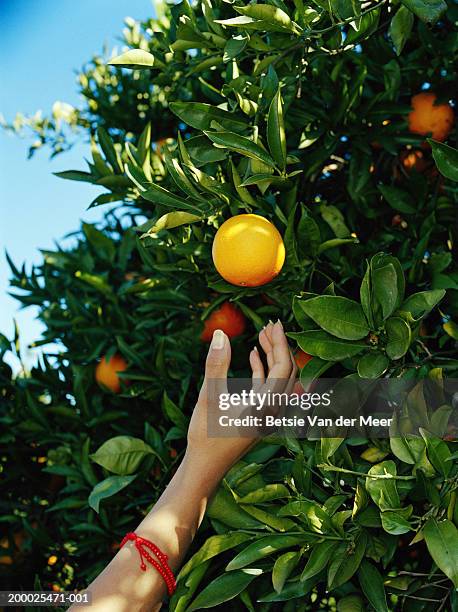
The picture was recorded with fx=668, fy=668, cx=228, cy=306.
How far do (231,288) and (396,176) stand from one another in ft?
1.65

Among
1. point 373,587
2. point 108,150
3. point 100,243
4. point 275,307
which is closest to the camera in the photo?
point 373,587

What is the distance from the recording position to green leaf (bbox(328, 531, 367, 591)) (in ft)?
3.32

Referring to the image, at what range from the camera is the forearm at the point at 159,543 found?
103 centimetres

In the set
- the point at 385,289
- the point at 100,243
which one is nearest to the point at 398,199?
the point at 385,289

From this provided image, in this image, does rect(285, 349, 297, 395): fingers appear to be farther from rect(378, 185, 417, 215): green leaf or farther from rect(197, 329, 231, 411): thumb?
rect(378, 185, 417, 215): green leaf

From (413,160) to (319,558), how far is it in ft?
3.08

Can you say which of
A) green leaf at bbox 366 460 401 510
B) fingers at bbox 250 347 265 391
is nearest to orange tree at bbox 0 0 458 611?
green leaf at bbox 366 460 401 510

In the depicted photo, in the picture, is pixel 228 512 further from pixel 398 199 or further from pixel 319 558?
pixel 398 199

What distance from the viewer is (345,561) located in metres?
1.03

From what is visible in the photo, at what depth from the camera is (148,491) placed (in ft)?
4.97

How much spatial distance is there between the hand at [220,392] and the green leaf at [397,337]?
186 mm

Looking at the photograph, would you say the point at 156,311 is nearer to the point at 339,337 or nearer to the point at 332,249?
the point at 332,249

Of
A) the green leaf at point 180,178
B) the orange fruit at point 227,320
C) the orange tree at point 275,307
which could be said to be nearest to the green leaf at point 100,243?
the orange tree at point 275,307

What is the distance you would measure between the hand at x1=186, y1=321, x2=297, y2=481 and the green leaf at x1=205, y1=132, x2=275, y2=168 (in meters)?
0.29
